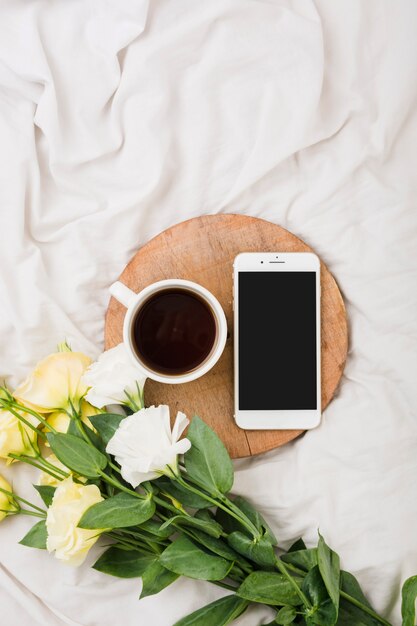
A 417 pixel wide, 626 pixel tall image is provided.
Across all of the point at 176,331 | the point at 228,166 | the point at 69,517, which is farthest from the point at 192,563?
the point at 228,166

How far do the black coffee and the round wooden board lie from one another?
41mm

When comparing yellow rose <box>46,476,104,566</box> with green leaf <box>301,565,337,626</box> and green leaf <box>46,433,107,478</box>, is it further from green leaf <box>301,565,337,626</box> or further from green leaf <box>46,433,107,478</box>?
green leaf <box>301,565,337,626</box>

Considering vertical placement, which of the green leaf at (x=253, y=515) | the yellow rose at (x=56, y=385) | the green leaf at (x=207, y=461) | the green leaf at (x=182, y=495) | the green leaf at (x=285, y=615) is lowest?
the green leaf at (x=285, y=615)

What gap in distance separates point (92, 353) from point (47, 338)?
0.06 meters

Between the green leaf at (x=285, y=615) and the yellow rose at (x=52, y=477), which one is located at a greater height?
the yellow rose at (x=52, y=477)

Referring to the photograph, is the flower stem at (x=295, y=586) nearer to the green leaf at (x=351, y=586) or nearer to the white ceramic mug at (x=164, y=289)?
the green leaf at (x=351, y=586)

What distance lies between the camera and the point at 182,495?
695mm

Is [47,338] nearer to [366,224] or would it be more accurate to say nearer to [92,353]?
[92,353]

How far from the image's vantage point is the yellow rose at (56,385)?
68 cm

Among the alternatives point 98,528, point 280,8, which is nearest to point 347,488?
point 98,528

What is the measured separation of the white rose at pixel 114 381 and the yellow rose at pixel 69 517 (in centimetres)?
8

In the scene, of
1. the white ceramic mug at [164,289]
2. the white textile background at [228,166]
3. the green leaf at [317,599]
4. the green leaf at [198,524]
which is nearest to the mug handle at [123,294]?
the white ceramic mug at [164,289]

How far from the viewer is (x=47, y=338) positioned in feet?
2.70

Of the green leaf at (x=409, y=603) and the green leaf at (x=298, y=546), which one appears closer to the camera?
the green leaf at (x=409, y=603)
